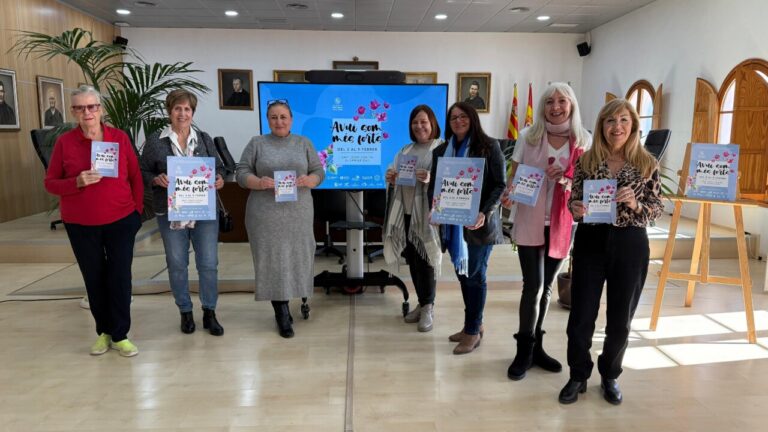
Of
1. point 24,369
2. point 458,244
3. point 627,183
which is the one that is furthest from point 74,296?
point 627,183

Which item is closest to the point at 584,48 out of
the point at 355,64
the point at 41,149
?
the point at 355,64

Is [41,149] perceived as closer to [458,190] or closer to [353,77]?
[353,77]

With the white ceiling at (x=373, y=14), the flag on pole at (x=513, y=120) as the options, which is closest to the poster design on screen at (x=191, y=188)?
the white ceiling at (x=373, y=14)

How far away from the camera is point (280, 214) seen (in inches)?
120

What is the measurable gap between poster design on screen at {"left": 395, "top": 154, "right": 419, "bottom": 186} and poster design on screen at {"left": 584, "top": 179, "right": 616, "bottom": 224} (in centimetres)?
105

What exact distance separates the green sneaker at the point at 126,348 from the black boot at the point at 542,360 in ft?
7.33

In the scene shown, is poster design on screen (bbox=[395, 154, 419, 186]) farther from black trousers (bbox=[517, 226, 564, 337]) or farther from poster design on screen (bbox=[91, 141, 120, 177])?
poster design on screen (bbox=[91, 141, 120, 177])

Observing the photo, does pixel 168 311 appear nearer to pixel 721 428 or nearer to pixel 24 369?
pixel 24 369

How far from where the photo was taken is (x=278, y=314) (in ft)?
10.5

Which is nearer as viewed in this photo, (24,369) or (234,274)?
(24,369)

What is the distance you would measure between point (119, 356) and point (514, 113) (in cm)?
878

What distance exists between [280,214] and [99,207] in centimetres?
95

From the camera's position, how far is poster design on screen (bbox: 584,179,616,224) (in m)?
2.12

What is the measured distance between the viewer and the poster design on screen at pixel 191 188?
9.26 ft
